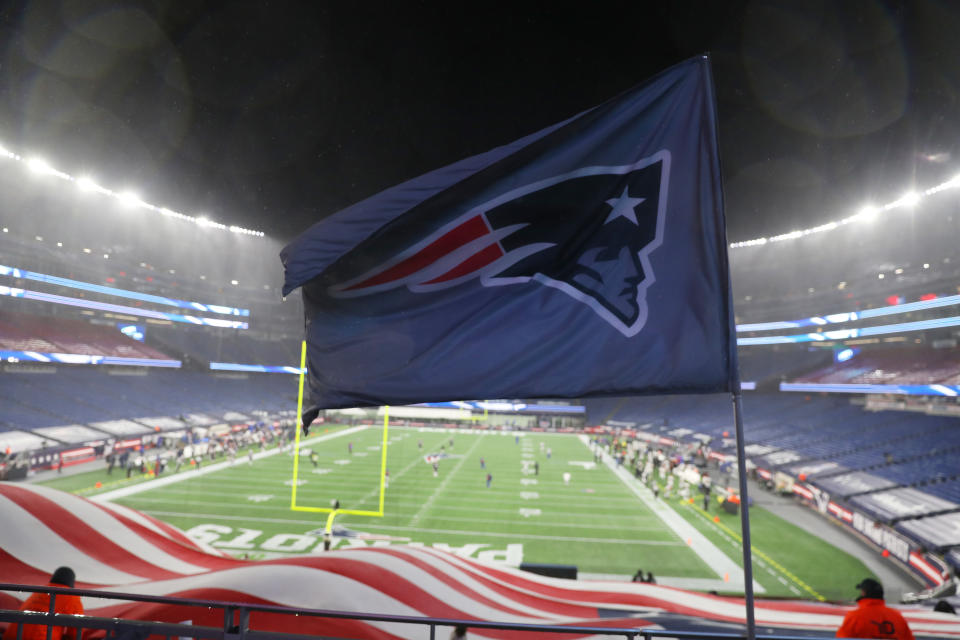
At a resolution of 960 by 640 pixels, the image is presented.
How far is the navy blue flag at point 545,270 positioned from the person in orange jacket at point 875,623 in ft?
8.34

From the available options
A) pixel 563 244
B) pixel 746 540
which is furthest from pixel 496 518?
pixel 746 540

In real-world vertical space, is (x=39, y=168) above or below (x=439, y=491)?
above

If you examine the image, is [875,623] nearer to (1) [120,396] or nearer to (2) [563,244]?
(2) [563,244]

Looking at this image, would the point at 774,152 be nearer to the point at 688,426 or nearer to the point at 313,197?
the point at 313,197

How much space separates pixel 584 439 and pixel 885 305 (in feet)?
80.0

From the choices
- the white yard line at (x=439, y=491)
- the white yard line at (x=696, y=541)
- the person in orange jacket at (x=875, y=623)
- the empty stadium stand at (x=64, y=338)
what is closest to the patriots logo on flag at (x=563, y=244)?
the person in orange jacket at (x=875, y=623)

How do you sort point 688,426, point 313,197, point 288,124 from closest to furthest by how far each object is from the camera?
1. point 288,124
2. point 313,197
3. point 688,426

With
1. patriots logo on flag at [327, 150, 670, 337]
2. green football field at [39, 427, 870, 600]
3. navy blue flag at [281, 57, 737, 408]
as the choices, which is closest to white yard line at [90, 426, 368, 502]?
green football field at [39, 427, 870, 600]

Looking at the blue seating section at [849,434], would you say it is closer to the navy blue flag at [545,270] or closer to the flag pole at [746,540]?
the navy blue flag at [545,270]

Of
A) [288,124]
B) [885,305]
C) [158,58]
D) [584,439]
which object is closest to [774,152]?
[288,124]

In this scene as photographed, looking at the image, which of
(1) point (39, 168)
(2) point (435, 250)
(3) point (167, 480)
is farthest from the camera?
(1) point (39, 168)

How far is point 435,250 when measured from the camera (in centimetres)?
326

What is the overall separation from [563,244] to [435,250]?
81cm

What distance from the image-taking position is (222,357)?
162ft
